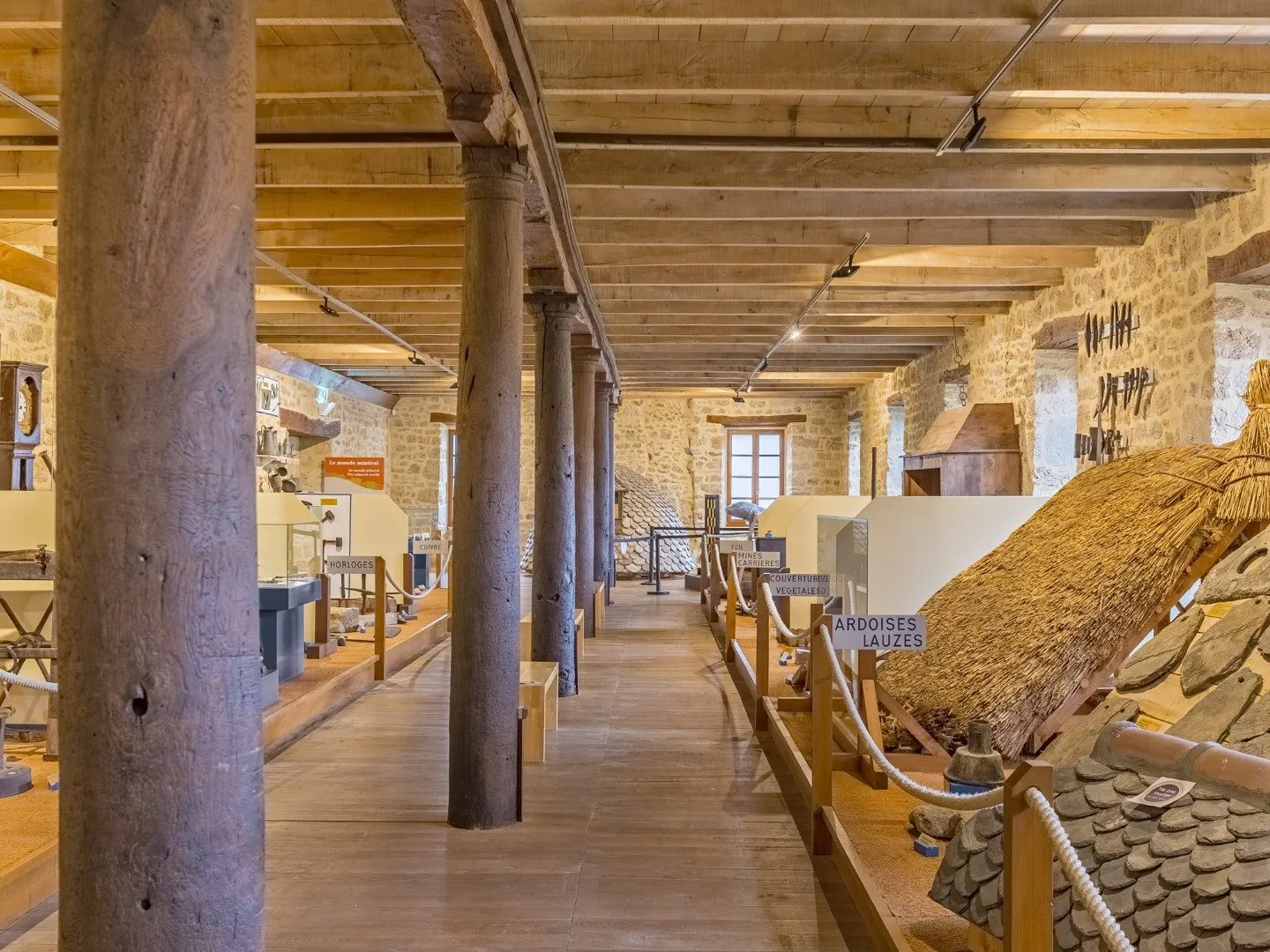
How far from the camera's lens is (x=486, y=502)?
3.91m

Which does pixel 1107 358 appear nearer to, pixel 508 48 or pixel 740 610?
pixel 740 610

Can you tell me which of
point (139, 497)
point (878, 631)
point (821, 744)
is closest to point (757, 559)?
point (878, 631)

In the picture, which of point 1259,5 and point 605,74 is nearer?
point 1259,5

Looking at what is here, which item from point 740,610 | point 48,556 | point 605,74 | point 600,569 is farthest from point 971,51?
point 600,569

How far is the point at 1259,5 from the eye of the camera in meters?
3.72

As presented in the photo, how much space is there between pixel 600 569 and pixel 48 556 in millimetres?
7551

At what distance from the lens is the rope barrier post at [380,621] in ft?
22.2

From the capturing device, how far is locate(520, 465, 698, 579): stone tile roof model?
614 inches

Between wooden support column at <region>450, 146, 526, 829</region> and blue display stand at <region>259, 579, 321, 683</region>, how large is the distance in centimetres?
222

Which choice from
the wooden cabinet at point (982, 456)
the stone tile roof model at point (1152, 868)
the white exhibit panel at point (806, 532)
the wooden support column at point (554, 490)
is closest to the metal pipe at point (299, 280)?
the wooden support column at point (554, 490)

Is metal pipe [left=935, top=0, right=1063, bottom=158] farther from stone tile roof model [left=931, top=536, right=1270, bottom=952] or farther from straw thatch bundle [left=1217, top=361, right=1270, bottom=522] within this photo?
stone tile roof model [left=931, top=536, right=1270, bottom=952]

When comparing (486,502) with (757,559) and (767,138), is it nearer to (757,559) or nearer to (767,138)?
(767,138)

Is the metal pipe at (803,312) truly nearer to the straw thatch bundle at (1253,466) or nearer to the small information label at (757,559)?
the small information label at (757,559)

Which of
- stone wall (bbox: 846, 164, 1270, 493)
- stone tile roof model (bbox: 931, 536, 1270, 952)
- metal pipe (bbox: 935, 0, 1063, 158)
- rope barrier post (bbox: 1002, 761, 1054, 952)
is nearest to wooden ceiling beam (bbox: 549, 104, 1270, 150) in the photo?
metal pipe (bbox: 935, 0, 1063, 158)
